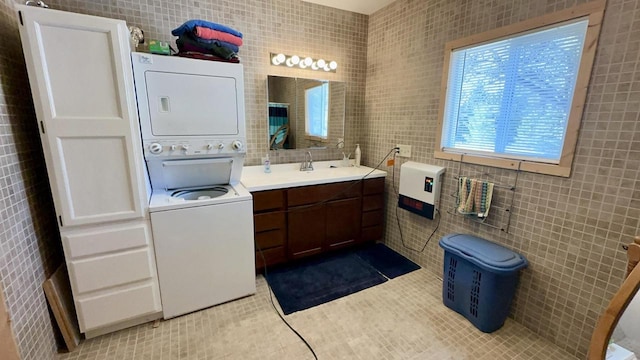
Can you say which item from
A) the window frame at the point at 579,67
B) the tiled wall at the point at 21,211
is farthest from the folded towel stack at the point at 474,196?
the tiled wall at the point at 21,211

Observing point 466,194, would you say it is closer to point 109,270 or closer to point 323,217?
point 323,217

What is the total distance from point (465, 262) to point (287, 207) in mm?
1453

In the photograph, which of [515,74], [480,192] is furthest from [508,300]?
[515,74]

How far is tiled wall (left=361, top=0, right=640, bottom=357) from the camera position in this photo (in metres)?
1.37

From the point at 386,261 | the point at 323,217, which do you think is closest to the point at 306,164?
the point at 323,217

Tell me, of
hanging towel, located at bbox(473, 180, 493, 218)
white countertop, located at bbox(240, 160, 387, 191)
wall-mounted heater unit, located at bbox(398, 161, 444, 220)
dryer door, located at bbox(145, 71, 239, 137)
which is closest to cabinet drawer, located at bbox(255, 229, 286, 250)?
white countertop, located at bbox(240, 160, 387, 191)

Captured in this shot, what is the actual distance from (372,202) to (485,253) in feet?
4.01

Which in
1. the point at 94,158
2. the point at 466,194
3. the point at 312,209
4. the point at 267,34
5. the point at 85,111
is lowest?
the point at 312,209

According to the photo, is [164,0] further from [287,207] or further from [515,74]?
Answer: [515,74]

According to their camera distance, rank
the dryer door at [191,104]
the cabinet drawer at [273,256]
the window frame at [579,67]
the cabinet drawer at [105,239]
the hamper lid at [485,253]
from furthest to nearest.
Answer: the cabinet drawer at [273,256] → the dryer door at [191,104] → the hamper lid at [485,253] → the cabinet drawer at [105,239] → the window frame at [579,67]

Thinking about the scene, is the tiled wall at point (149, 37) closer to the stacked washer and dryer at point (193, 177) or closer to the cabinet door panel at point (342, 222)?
the stacked washer and dryer at point (193, 177)

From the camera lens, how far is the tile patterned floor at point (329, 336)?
5.32 ft

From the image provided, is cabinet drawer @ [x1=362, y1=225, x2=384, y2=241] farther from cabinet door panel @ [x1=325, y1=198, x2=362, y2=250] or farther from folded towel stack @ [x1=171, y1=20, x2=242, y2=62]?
folded towel stack @ [x1=171, y1=20, x2=242, y2=62]

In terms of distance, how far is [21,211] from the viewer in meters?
1.43
